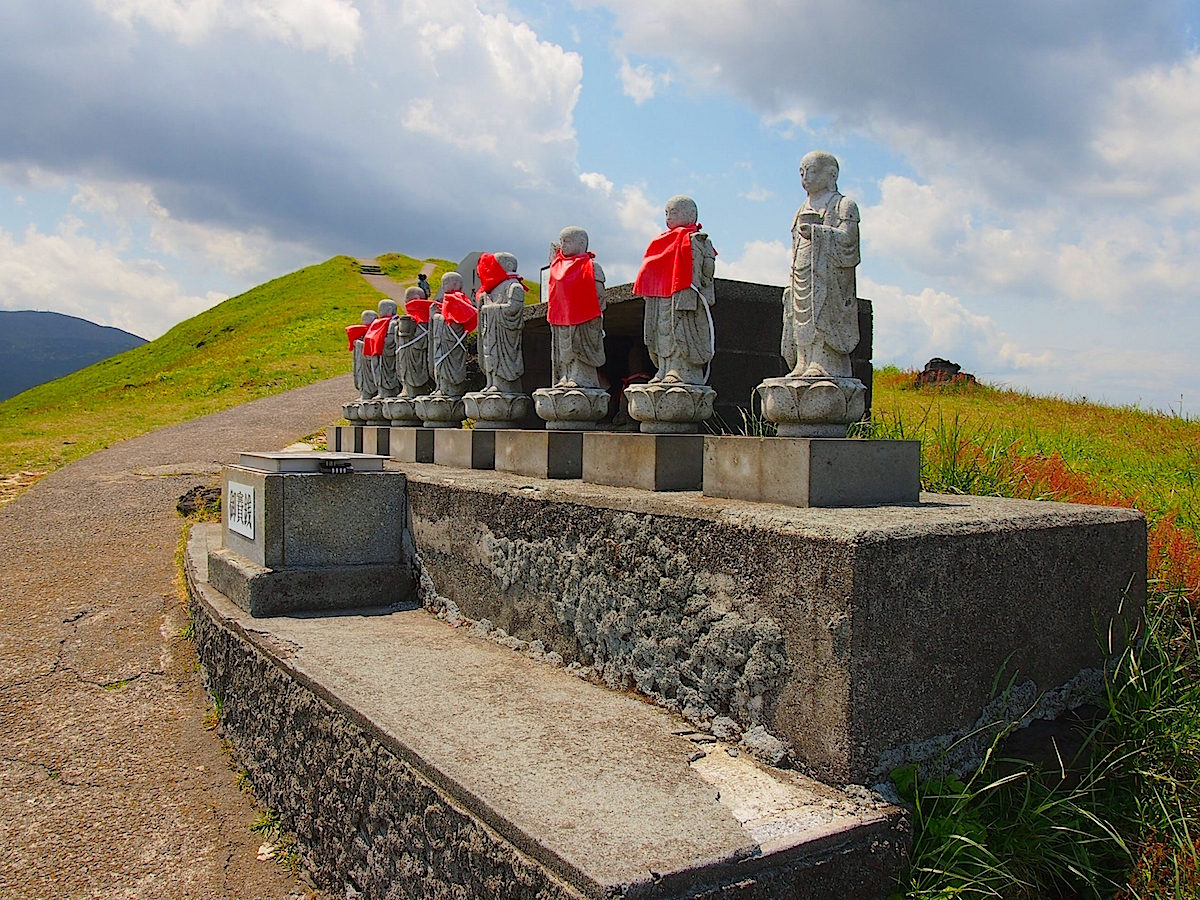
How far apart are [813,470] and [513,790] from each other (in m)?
1.57

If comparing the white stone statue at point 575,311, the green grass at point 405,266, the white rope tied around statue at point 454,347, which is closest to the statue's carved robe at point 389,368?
the white rope tied around statue at point 454,347

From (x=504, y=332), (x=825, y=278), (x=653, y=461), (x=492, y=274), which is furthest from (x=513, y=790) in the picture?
(x=492, y=274)

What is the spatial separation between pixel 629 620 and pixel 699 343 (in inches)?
59.7

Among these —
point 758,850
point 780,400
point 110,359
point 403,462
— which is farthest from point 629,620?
point 110,359

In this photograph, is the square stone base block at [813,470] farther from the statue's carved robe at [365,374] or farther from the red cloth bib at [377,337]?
the statue's carved robe at [365,374]

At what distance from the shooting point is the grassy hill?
15422 mm

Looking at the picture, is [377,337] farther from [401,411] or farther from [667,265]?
[667,265]

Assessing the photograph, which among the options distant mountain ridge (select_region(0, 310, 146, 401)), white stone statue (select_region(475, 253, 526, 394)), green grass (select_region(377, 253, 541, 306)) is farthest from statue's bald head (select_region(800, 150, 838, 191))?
distant mountain ridge (select_region(0, 310, 146, 401))

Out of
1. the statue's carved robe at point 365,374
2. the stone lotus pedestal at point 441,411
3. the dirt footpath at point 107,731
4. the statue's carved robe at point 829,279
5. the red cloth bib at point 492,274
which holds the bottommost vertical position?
the dirt footpath at point 107,731

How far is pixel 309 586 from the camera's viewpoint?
5.43 metres

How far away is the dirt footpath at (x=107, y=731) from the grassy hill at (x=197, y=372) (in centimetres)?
330

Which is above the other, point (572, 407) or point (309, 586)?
point (572, 407)

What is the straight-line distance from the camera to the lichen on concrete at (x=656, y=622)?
313 cm

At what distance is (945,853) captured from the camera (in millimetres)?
2709
